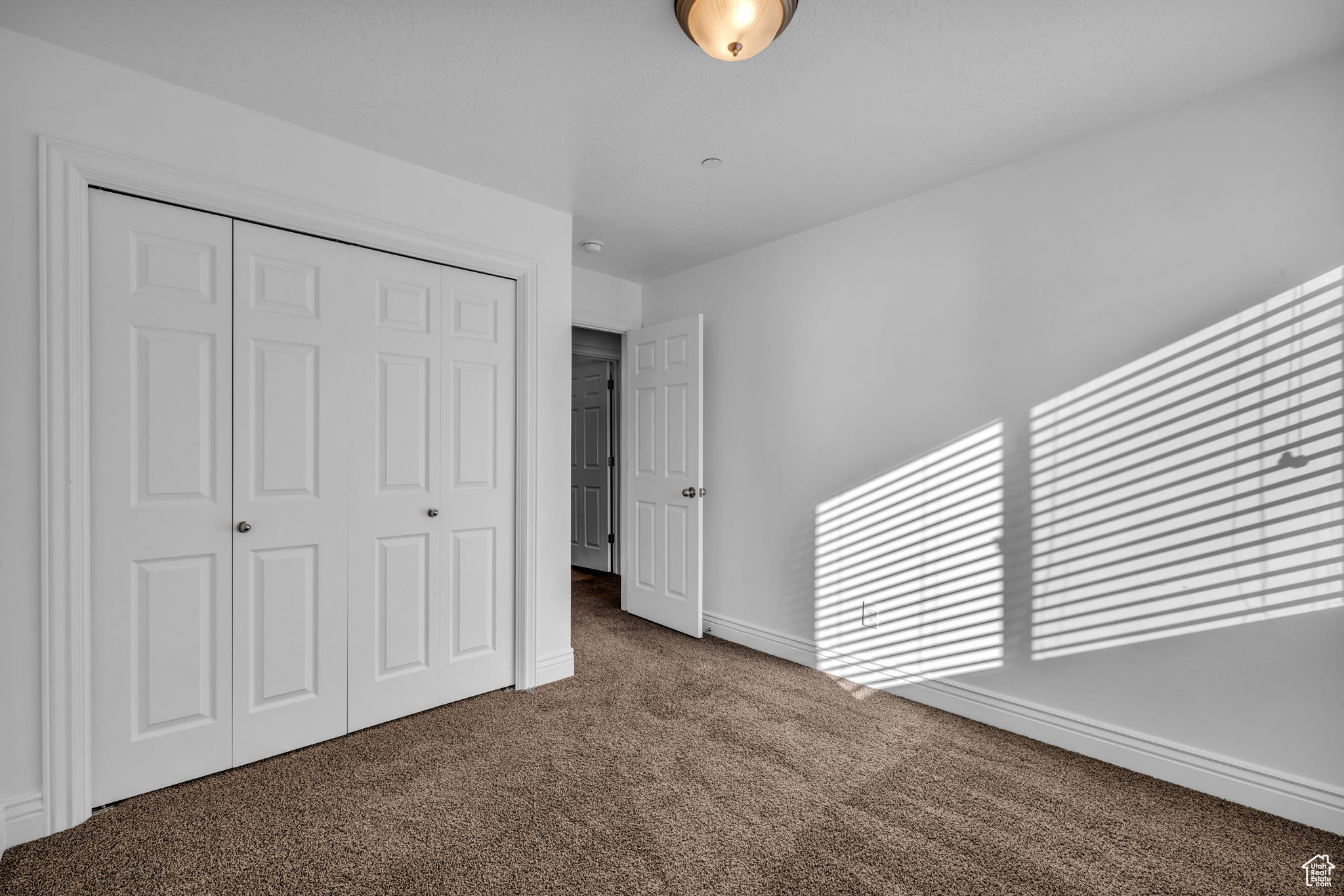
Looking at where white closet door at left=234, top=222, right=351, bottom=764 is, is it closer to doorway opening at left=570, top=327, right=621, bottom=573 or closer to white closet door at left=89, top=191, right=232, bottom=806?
white closet door at left=89, top=191, right=232, bottom=806

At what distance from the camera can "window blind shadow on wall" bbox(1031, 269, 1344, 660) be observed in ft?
6.47

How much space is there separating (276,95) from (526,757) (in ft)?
8.62

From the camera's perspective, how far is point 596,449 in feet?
18.9

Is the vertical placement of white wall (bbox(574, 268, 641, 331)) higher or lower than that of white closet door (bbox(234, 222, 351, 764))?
higher

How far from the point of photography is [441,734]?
2527 mm

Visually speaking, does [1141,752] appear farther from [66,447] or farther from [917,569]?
[66,447]

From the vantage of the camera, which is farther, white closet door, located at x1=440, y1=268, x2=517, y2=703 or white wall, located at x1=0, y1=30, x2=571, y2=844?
white closet door, located at x1=440, y1=268, x2=517, y2=703

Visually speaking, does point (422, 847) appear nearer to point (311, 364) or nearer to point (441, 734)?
point (441, 734)

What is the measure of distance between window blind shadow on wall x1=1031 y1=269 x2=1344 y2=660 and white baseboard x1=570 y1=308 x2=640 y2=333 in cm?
277

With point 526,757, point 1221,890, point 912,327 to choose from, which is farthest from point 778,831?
point 912,327

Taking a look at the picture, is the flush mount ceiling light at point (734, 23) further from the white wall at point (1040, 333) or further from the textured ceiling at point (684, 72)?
the white wall at point (1040, 333)

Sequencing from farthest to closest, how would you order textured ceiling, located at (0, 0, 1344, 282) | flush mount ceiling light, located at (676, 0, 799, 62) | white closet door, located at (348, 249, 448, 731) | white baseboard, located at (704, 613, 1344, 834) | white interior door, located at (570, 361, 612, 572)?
white interior door, located at (570, 361, 612, 572)
white closet door, located at (348, 249, 448, 731)
white baseboard, located at (704, 613, 1344, 834)
textured ceiling, located at (0, 0, 1344, 282)
flush mount ceiling light, located at (676, 0, 799, 62)

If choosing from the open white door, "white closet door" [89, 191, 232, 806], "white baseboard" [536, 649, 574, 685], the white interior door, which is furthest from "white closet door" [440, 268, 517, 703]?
the white interior door

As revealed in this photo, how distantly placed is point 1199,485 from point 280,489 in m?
3.45
